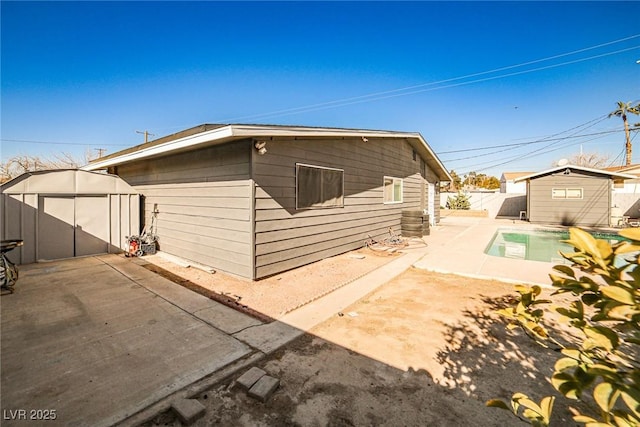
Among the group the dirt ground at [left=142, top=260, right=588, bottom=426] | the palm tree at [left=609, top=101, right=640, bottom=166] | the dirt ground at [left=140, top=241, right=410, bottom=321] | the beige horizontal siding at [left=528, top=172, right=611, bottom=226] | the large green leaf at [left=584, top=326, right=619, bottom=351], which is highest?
the palm tree at [left=609, top=101, right=640, bottom=166]

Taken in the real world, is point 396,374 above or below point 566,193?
below

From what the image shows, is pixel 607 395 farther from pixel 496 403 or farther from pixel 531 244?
pixel 531 244

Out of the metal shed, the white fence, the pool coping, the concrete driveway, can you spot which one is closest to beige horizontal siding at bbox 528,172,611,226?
the white fence

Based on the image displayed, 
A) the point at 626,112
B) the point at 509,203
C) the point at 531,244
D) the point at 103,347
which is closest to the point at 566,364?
the point at 103,347

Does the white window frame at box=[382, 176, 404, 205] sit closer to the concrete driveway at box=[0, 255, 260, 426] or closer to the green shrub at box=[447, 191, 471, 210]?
the concrete driveway at box=[0, 255, 260, 426]

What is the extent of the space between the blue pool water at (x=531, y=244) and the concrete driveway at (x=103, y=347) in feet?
25.8

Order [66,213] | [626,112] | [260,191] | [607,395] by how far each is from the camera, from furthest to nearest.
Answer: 1. [626,112]
2. [66,213]
3. [260,191]
4. [607,395]

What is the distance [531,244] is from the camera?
33.0 ft

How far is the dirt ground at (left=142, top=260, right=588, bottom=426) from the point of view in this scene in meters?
2.09

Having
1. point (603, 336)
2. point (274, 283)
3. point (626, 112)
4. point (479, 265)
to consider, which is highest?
point (626, 112)

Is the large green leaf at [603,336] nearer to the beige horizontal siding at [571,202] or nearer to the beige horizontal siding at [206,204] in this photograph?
the beige horizontal siding at [206,204]

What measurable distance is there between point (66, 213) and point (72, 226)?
1.16 ft

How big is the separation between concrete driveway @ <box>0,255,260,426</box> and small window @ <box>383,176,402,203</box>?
275 inches

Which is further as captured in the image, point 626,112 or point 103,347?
point 626,112
